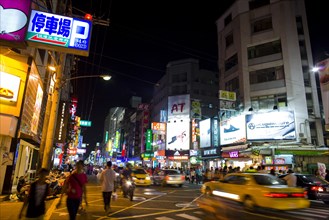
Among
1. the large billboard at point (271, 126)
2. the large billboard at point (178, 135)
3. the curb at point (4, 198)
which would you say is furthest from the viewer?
the large billboard at point (178, 135)

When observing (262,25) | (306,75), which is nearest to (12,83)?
(262,25)

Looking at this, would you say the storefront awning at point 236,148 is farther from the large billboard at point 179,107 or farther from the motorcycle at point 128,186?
the large billboard at point 179,107

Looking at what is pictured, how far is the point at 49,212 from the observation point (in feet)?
32.5

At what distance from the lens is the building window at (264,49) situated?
3331 cm

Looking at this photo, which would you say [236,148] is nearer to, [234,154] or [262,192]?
[234,154]

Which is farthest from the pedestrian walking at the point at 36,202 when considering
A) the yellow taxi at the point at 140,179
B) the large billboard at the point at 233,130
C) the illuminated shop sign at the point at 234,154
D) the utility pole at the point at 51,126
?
the large billboard at the point at 233,130

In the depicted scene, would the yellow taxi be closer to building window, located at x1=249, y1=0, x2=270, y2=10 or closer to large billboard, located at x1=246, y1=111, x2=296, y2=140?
large billboard, located at x1=246, y1=111, x2=296, y2=140

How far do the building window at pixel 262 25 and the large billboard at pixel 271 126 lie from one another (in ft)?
38.5

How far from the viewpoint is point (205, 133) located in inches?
1609

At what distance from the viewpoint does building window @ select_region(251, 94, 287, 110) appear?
31.7 m

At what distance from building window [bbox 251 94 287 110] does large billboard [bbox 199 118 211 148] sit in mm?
7934

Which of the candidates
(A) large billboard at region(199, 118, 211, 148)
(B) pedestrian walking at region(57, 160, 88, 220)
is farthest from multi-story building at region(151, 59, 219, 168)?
(B) pedestrian walking at region(57, 160, 88, 220)

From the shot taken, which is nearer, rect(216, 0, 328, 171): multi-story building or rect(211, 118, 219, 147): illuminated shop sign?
rect(216, 0, 328, 171): multi-story building

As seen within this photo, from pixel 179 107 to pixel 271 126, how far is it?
→ 2796cm
